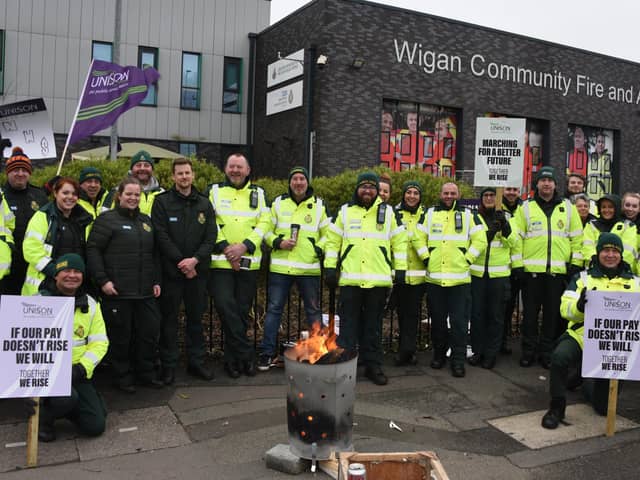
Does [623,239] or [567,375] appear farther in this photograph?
[623,239]

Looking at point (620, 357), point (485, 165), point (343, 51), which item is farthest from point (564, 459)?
point (343, 51)

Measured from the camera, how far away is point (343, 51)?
2033cm

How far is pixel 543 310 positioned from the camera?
727cm

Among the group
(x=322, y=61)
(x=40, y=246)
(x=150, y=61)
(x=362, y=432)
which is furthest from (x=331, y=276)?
(x=150, y=61)

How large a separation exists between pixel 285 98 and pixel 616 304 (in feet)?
60.2

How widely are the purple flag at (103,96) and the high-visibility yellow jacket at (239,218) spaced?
2968 millimetres

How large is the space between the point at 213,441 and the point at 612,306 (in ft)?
11.4

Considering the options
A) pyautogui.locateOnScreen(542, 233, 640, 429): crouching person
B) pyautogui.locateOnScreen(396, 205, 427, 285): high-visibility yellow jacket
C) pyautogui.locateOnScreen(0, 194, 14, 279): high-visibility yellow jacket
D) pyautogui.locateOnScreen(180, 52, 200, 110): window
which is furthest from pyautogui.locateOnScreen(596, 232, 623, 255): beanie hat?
pyautogui.locateOnScreen(180, 52, 200, 110): window

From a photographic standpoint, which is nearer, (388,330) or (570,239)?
(570,239)

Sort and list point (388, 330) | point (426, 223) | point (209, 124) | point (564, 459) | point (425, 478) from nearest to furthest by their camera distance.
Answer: point (425, 478)
point (564, 459)
point (426, 223)
point (388, 330)
point (209, 124)

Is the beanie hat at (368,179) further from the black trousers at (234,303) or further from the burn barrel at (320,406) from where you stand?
the burn barrel at (320,406)

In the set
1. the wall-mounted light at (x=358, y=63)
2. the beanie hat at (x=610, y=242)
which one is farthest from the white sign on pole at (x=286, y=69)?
the beanie hat at (x=610, y=242)

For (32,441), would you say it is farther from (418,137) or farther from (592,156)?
(592,156)

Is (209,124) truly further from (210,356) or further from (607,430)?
(607,430)
